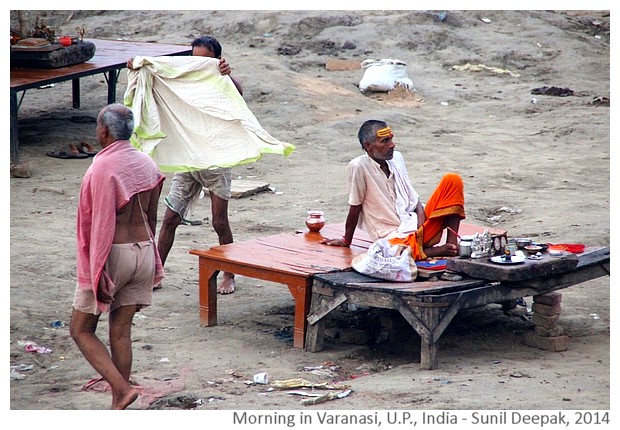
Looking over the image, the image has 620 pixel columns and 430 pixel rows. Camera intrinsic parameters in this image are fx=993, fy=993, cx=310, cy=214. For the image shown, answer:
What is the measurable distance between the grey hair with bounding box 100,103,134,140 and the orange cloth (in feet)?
6.69

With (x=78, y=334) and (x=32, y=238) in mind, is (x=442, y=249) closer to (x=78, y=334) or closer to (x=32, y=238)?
(x=78, y=334)

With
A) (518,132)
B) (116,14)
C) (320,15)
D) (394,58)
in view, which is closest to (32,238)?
(518,132)

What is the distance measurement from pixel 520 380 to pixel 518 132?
9215mm

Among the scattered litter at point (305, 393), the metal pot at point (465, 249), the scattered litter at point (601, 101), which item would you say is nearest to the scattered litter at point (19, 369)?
the scattered litter at point (305, 393)

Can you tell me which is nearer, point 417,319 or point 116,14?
point 417,319

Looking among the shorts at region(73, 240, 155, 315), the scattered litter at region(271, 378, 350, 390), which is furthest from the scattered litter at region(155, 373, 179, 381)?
the shorts at region(73, 240, 155, 315)

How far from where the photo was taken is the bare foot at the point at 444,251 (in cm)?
660

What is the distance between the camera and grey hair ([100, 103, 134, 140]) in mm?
5199

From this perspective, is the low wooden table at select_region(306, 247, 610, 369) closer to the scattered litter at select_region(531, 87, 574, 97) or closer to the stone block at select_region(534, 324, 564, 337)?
the stone block at select_region(534, 324, 564, 337)

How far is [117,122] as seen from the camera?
5.20m

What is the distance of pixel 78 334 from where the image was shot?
5.23m

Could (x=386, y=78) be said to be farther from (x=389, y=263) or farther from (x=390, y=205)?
(x=389, y=263)

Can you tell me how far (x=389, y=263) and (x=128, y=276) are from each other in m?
1.73

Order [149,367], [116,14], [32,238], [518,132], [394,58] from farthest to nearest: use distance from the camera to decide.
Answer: [116,14] < [394,58] < [518,132] < [32,238] < [149,367]
